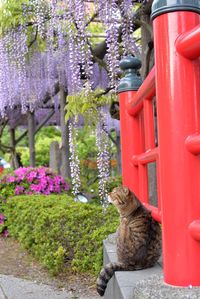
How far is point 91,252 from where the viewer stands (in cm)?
446

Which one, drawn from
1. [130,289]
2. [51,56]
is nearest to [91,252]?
[130,289]

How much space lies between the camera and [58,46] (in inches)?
246

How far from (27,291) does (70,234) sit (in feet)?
2.36

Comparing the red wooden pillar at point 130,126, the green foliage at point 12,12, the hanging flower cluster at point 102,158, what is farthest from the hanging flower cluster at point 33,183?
the red wooden pillar at point 130,126

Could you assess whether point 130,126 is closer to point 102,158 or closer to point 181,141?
point 181,141

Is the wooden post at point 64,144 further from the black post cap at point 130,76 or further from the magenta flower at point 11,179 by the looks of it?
the black post cap at point 130,76

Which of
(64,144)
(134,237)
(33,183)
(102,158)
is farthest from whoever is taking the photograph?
(64,144)

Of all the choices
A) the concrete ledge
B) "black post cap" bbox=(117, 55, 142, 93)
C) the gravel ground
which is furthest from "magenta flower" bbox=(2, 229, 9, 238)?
the concrete ledge

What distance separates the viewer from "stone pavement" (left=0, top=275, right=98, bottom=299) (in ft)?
13.4

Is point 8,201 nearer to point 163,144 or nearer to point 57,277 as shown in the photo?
point 57,277

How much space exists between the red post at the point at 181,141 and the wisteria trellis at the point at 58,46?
2773 millimetres

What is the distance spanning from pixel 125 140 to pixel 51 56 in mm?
4199

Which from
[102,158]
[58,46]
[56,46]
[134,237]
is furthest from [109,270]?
[56,46]

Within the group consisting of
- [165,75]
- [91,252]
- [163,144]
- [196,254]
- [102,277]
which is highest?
[165,75]
